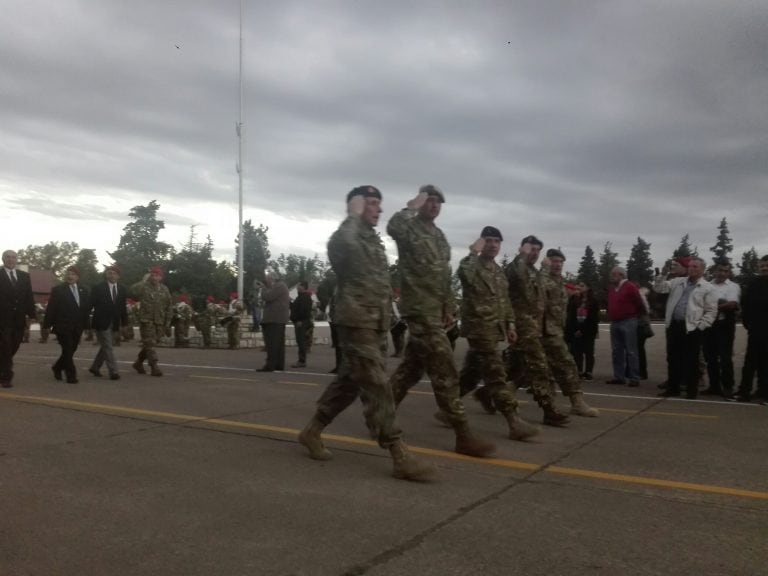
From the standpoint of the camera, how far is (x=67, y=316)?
10.0 metres

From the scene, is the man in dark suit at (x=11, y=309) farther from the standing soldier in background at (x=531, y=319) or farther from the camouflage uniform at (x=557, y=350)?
the camouflage uniform at (x=557, y=350)

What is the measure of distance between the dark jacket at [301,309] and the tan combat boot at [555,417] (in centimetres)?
826

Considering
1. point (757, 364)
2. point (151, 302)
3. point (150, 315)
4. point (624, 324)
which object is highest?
point (151, 302)

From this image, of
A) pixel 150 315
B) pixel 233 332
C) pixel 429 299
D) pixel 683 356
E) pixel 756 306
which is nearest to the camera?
pixel 429 299

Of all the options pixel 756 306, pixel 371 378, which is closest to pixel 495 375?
pixel 371 378

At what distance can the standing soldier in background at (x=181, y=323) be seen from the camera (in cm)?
2023

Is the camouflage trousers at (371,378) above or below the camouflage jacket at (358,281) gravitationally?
below

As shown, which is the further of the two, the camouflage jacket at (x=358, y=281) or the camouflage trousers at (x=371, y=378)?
the camouflage jacket at (x=358, y=281)

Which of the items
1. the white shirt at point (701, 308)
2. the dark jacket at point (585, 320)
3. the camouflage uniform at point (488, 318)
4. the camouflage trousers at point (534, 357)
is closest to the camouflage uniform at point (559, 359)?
the camouflage trousers at point (534, 357)

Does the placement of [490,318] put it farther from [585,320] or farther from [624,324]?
[585,320]

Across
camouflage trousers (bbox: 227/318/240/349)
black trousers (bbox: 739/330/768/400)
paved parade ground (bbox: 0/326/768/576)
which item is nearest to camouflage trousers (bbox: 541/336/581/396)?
paved parade ground (bbox: 0/326/768/576)

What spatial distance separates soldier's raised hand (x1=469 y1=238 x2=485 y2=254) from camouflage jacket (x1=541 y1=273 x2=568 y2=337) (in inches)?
45.8

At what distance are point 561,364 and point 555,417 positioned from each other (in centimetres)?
81

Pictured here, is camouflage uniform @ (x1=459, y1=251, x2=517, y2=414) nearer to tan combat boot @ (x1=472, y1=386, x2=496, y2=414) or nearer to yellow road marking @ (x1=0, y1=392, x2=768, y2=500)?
yellow road marking @ (x1=0, y1=392, x2=768, y2=500)
